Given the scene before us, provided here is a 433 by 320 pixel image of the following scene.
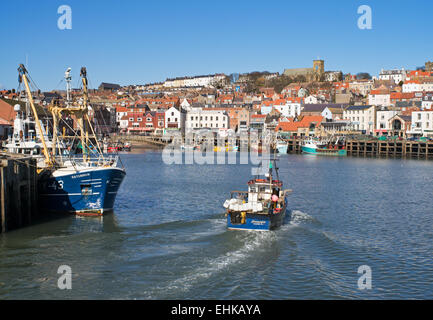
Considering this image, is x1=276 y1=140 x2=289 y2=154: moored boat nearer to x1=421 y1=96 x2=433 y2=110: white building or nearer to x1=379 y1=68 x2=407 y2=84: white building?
x1=421 y1=96 x2=433 y2=110: white building

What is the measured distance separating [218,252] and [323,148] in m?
74.8

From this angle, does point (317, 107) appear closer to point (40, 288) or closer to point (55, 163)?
point (55, 163)

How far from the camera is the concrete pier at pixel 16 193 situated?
22.4 m

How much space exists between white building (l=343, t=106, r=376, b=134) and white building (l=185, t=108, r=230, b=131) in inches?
1175

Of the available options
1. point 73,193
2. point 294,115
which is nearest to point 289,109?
point 294,115

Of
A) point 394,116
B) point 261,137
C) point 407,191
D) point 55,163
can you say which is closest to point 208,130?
point 261,137

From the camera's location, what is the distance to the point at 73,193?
27.8 metres

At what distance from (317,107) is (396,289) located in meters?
107

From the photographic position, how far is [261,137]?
10831 cm

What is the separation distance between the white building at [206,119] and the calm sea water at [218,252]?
8616cm

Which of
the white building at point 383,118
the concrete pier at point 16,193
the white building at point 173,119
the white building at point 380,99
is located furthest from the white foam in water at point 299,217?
the white building at point 380,99

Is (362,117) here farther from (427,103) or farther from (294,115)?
(294,115)

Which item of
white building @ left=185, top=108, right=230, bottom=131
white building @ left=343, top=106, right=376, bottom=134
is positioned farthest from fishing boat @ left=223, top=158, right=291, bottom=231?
white building @ left=185, top=108, right=230, bottom=131

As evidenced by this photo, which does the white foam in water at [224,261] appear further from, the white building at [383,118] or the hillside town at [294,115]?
the white building at [383,118]
